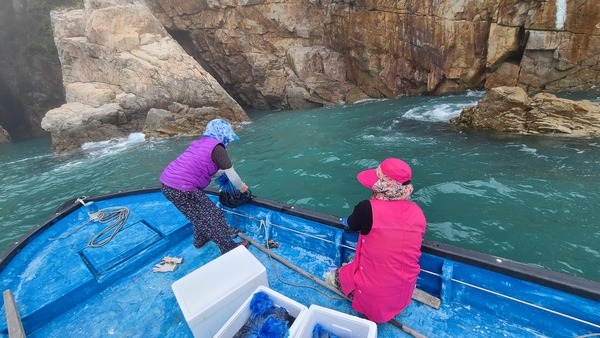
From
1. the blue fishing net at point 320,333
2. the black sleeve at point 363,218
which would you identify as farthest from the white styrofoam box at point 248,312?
the black sleeve at point 363,218

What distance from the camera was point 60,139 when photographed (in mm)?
16016

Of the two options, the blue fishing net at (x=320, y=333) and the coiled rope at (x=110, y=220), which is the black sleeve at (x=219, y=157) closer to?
the blue fishing net at (x=320, y=333)

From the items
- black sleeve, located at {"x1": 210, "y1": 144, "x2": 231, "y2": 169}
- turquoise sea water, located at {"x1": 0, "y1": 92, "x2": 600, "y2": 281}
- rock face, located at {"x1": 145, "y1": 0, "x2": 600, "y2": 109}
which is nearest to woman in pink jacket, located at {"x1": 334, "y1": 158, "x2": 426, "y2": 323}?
black sleeve, located at {"x1": 210, "y1": 144, "x2": 231, "y2": 169}

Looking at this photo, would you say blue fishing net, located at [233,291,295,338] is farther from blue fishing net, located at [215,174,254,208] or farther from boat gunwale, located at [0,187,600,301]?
blue fishing net, located at [215,174,254,208]

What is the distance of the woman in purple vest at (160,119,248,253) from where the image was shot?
3381 millimetres

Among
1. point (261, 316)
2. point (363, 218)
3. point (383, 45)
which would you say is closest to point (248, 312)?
point (261, 316)

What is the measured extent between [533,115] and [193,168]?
35.0 ft

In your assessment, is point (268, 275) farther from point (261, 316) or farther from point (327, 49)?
point (327, 49)

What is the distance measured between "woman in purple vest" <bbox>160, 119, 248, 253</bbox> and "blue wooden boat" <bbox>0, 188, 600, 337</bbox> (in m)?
0.49

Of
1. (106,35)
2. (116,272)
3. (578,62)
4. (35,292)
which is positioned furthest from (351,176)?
(106,35)

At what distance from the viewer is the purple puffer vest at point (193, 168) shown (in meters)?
3.38

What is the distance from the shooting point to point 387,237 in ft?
7.72

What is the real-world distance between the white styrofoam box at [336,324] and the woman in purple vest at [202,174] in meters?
1.67

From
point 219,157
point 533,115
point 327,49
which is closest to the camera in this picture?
point 219,157
